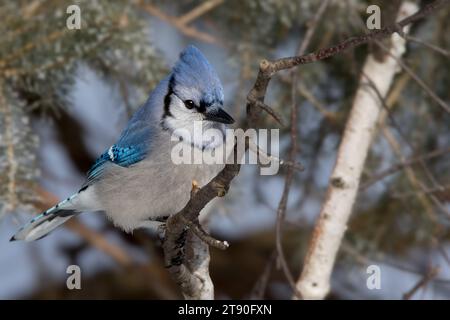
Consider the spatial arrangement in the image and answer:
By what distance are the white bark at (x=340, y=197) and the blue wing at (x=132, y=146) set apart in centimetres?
43

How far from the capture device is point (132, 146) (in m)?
1.57

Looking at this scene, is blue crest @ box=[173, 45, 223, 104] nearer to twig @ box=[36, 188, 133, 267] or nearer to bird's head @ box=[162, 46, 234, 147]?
bird's head @ box=[162, 46, 234, 147]

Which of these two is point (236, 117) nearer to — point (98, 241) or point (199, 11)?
point (199, 11)

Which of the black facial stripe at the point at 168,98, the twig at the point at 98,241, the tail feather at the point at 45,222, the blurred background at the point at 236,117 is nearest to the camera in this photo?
the black facial stripe at the point at 168,98

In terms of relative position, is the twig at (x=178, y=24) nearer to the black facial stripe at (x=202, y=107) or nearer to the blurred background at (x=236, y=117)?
the blurred background at (x=236, y=117)

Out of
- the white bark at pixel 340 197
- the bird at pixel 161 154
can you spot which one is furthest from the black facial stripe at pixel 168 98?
the white bark at pixel 340 197

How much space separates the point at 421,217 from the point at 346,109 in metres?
0.36

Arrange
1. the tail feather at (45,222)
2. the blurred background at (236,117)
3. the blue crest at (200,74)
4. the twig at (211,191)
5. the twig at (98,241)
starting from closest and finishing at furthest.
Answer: the twig at (211,191) → the blue crest at (200,74) → the tail feather at (45,222) → the blurred background at (236,117) → the twig at (98,241)

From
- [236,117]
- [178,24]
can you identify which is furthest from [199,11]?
[236,117]

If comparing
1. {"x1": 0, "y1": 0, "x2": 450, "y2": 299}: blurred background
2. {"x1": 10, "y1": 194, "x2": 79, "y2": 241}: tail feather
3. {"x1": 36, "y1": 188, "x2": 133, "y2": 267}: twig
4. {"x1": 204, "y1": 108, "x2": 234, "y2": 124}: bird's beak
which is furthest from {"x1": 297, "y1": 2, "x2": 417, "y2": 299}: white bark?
{"x1": 36, "y1": 188, "x2": 133, "y2": 267}: twig

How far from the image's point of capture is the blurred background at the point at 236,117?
176cm

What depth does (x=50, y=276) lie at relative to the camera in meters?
2.43

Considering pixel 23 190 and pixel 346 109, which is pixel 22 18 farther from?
pixel 346 109
